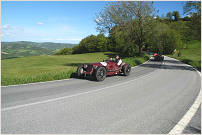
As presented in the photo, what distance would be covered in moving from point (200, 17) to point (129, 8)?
32.7 ft

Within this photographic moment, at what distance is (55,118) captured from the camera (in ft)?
13.6

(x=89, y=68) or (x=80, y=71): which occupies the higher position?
(x=89, y=68)

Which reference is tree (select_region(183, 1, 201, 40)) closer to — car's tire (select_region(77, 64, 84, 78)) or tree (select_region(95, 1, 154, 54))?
tree (select_region(95, 1, 154, 54))

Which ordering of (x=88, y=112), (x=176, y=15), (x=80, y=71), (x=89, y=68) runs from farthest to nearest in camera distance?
1. (x=176, y=15)
2. (x=80, y=71)
3. (x=89, y=68)
4. (x=88, y=112)

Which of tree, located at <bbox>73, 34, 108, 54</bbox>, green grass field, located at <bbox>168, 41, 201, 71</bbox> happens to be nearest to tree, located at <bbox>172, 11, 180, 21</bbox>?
green grass field, located at <bbox>168, 41, 201, 71</bbox>

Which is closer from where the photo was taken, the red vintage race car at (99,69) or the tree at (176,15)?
the red vintage race car at (99,69)

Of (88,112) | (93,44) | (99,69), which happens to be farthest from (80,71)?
(93,44)

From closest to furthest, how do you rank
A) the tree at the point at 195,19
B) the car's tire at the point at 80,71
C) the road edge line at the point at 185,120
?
the road edge line at the point at 185,120 < the car's tire at the point at 80,71 < the tree at the point at 195,19

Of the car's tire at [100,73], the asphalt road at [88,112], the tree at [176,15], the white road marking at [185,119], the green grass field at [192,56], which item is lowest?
the green grass field at [192,56]

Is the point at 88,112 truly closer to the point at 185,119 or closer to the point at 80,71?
the point at 185,119

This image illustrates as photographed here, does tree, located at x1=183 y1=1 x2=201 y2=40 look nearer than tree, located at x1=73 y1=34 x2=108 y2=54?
Yes

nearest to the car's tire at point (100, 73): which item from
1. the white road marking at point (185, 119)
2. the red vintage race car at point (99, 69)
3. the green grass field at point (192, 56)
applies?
the red vintage race car at point (99, 69)

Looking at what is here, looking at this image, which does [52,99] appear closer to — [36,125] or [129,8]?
[36,125]

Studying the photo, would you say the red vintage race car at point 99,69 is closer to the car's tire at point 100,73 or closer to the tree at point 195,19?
the car's tire at point 100,73
